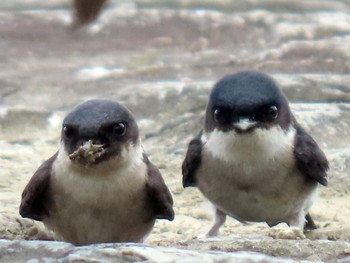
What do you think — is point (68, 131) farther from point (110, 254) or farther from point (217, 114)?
point (110, 254)

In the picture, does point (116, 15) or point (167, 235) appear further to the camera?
point (116, 15)

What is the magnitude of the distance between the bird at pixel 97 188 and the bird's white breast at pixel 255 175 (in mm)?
583

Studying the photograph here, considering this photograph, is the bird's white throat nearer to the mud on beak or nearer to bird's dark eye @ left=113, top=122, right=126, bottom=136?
bird's dark eye @ left=113, top=122, right=126, bottom=136

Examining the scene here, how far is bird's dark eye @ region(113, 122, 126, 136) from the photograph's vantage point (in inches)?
261

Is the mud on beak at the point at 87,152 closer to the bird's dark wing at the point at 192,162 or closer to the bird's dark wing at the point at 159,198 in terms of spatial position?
the bird's dark wing at the point at 159,198

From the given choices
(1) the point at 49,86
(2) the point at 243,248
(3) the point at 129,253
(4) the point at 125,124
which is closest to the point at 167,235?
(4) the point at 125,124

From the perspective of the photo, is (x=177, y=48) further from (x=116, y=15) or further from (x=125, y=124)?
(x=125, y=124)

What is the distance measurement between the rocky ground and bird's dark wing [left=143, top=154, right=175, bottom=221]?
→ 182 mm

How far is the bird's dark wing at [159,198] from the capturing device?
6695 millimetres

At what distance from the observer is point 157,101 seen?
9.98 metres

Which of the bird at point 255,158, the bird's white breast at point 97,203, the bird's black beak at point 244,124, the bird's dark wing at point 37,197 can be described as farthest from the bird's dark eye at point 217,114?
the bird's dark wing at point 37,197

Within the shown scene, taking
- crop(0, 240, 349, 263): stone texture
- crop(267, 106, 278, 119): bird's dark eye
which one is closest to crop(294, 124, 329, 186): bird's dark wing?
crop(267, 106, 278, 119): bird's dark eye

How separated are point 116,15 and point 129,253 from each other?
796cm

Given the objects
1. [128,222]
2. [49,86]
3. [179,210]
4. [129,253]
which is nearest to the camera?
[129,253]
